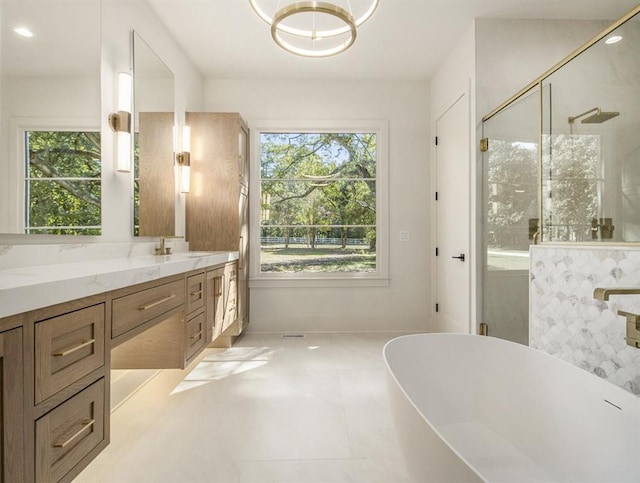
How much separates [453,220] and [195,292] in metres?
2.38

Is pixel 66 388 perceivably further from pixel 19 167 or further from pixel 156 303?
pixel 19 167

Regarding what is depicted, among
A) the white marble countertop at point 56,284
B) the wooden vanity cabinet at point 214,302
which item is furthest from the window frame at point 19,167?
the wooden vanity cabinet at point 214,302

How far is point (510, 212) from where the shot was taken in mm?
2443

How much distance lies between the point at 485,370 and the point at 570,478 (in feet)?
1.56

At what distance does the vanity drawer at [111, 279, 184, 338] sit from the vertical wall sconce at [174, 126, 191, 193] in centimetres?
136

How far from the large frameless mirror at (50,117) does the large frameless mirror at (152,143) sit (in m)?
0.43

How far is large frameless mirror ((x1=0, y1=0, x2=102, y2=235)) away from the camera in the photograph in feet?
4.57

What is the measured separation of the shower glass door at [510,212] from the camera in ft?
7.29

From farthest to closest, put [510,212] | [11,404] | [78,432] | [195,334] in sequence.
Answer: [510,212] → [195,334] → [78,432] → [11,404]

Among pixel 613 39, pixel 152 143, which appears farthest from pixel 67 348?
pixel 613 39

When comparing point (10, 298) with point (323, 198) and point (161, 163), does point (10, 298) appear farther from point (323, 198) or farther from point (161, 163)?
→ point (323, 198)

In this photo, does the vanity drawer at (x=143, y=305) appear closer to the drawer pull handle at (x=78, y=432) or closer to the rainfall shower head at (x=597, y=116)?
the drawer pull handle at (x=78, y=432)

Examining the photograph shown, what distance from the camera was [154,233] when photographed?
8.46 ft

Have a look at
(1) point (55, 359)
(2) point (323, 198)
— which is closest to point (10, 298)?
(1) point (55, 359)
